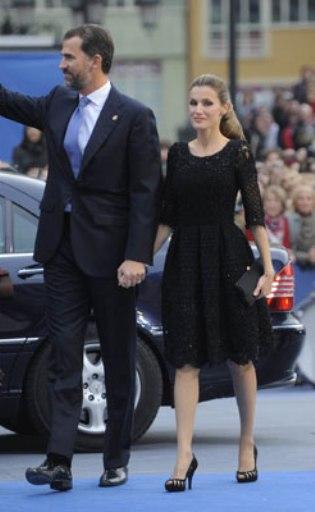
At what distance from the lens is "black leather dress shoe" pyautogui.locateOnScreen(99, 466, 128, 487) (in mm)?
9344

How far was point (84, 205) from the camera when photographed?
9.07 m

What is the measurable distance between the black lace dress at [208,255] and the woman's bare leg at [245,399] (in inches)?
2.7

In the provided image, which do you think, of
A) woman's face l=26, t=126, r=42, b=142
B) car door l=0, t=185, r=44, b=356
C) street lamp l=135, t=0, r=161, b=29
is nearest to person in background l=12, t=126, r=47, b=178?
woman's face l=26, t=126, r=42, b=142

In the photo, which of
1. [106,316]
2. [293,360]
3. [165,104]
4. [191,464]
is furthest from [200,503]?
[165,104]

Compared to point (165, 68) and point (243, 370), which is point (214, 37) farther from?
point (243, 370)

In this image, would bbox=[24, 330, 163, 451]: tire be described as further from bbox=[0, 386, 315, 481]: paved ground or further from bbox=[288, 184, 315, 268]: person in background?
bbox=[288, 184, 315, 268]: person in background

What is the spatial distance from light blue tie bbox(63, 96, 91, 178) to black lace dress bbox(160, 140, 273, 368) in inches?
16.8

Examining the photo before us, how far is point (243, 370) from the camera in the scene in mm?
9312

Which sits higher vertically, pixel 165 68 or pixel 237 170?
pixel 237 170

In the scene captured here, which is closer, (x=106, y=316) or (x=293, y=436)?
(x=106, y=316)

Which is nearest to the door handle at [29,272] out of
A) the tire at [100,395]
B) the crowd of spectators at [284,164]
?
the tire at [100,395]

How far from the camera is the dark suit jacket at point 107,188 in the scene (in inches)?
356

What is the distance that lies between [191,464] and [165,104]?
54.3 meters

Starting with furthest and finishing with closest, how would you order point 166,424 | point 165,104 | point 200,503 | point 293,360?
point 165,104 < point 166,424 < point 293,360 < point 200,503
